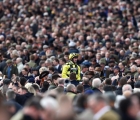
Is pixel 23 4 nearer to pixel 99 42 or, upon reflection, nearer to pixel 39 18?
pixel 39 18

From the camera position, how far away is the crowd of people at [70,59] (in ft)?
39.3

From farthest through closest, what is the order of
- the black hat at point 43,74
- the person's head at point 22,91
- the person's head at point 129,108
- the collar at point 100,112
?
the black hat at point 43,74, the person's head at point 22,91, the collar at point 100,112, the person's head at point 129,108

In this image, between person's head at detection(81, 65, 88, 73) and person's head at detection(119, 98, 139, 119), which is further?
person's head at detection(81, 65, 88, 73)

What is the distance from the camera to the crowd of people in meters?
12.0

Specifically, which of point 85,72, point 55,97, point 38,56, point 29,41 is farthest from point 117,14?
point 55,97

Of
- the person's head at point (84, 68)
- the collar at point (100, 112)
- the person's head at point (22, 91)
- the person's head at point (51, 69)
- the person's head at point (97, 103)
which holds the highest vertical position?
the person's head at point (97, 103)

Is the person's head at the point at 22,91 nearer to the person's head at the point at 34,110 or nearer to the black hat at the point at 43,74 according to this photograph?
the black hat at the point at 43,74

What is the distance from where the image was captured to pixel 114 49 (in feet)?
88.4

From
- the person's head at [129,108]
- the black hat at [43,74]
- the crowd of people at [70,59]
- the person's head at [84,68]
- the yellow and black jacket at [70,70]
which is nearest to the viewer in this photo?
the person's head at [129,108]

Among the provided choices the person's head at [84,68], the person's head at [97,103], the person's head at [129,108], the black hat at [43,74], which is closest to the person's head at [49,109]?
the person's head at [97,103]

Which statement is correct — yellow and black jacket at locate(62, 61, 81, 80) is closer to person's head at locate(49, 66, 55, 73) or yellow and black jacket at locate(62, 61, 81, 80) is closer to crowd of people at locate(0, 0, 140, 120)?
crowd of people at locate(0, 0, 140, 120)

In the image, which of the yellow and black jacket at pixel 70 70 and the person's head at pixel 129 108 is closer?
the person's head at pixel 129 108

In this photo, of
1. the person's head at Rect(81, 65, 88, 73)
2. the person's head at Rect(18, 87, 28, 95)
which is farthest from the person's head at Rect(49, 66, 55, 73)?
the person's head at Rect(18, 87, 28, 95)

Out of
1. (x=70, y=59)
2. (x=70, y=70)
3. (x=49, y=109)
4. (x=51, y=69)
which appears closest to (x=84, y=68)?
(x=70, y=59)
